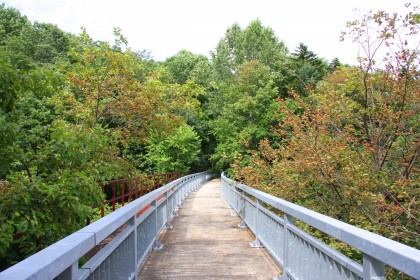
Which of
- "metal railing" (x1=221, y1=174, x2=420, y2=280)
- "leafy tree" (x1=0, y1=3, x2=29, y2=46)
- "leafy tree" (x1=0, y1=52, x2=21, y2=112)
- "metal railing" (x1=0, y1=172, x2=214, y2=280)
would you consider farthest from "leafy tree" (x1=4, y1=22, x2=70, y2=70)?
"metal railing" (x1=221, y1=174, x2=420, y2=280)

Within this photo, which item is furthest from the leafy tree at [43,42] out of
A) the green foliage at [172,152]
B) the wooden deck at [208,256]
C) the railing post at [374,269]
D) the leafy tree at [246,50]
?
the railing post at [374,269]

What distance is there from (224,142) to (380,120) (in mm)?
36594

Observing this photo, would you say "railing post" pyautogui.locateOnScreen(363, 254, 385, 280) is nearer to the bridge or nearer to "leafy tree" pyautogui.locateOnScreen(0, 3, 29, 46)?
the bridge

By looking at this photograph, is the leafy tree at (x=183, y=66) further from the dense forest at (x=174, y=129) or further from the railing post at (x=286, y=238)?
the railing post at (x=286, y=238)

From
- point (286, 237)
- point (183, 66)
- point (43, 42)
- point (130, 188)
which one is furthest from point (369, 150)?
point (183, 66)

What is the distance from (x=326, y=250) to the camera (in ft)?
11.0

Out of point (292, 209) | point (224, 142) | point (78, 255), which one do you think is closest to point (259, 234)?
point (292, 209)

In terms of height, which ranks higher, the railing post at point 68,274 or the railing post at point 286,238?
the railing post at point 68,274

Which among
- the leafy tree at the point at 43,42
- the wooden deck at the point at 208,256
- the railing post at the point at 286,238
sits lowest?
the wooden deck at the point at 208,256

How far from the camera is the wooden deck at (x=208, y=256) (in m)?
5.80

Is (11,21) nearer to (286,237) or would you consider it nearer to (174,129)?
(174,129)

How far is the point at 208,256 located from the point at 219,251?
1.47 feet

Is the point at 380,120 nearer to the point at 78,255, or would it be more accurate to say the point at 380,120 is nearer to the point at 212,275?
the point at 212,275

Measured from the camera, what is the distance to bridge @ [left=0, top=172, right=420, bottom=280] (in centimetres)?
217
